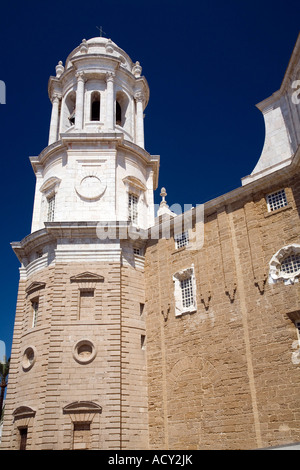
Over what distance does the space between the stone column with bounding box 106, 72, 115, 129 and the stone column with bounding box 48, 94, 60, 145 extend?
4.29m

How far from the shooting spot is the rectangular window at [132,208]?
2875cm

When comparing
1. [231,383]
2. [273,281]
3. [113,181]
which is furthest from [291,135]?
[231,383]

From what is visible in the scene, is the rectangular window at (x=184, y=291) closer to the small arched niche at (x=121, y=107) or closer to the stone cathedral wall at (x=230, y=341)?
the stone cathedral wall at (x=230, y=341)

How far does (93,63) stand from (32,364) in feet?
68.8

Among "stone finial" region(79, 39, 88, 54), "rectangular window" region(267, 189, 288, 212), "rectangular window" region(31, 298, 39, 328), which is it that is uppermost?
"stone finial" region(79, 39, 88, 54)

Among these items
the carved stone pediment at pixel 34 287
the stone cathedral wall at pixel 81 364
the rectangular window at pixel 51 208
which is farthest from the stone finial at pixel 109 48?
the carved stone pediment at pixel 34 287

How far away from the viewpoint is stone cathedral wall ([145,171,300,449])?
19047 millimetres

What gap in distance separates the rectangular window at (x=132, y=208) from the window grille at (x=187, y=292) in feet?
18.9

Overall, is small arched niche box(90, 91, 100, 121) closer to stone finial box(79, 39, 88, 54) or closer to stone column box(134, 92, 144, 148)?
stone column box(134, 92, 144, 148)

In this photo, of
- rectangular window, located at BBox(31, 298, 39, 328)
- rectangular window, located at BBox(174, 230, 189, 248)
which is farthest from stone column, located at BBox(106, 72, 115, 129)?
rectangular window, located at BBox(31, 298, 39, 328)

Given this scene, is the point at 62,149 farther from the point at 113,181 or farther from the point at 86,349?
the point at 86,349

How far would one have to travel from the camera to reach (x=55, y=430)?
21250mm

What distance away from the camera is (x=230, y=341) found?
2109cm

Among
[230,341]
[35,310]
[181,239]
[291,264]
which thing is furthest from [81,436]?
[291,264]
